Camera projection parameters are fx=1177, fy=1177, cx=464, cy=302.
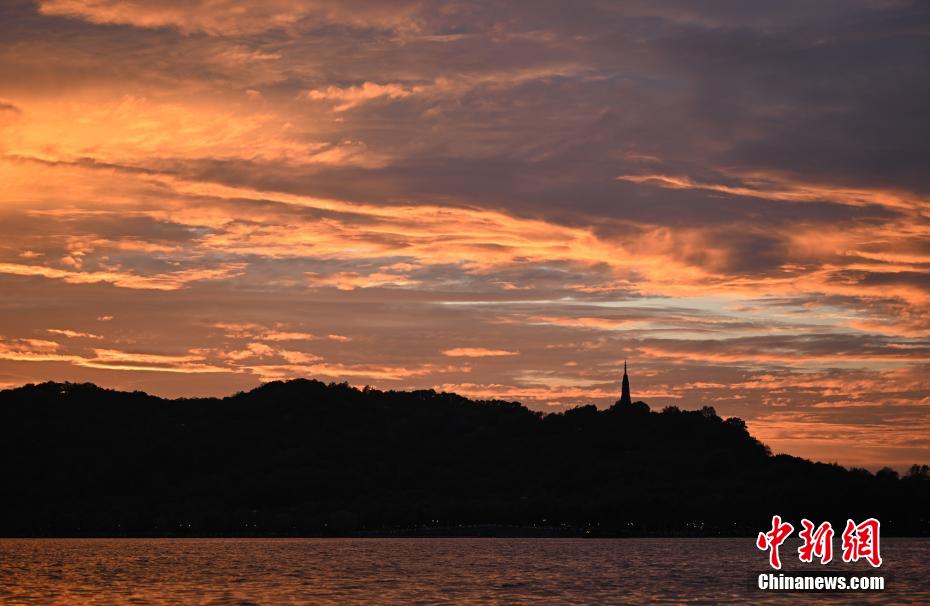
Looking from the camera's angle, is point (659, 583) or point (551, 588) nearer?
point (551, 588)

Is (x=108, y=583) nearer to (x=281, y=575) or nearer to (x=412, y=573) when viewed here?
(x=281, y=575)

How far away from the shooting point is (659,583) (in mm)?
162375

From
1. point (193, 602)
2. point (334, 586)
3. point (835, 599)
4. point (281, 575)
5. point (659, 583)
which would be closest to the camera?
point (193, 602)

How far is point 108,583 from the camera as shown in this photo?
157625 mm

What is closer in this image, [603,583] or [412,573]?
[603,583]

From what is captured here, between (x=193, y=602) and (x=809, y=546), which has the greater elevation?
(x=809, y=546)

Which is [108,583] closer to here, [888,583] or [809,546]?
[809,546]

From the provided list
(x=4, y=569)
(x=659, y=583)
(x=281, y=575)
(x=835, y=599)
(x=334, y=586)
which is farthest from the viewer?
(x=4, y=569)

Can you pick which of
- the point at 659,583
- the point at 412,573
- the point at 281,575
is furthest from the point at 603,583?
the point at 281,575

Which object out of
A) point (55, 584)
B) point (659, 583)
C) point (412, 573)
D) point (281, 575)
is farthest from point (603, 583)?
point (55, 584)

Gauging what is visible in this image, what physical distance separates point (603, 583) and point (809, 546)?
4519 cm

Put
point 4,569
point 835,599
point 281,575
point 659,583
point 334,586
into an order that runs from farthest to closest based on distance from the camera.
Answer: point 4,569
point 281,575
point 659,583
point 334,586
point 835,599

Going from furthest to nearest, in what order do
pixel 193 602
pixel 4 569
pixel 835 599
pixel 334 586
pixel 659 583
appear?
pixel 4 569
pixel 659 583
pixel 334 586
pixel 835 599
pixel 193 602

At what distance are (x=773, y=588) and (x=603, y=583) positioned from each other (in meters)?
22.8
